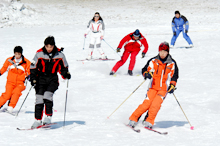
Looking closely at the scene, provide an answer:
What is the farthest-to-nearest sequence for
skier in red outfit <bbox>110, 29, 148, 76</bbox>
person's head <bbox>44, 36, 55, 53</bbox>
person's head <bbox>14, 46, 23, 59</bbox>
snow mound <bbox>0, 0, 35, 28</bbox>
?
snow mound <bbox>0, 0, 35, 28</bbox> → skier in red outfit <bbox>110, 29, 148, 76</bbox> → person's head <bbox>14, 46, 23, 59</bbox> → person's head <bbox>44, 36, 55, 53</bbox>

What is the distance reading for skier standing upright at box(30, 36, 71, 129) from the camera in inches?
250

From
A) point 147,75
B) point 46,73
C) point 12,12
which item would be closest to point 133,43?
point 147,75

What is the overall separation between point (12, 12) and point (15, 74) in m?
24.4

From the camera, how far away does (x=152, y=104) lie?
665cm

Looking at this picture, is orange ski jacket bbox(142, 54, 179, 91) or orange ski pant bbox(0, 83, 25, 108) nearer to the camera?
orange ski jacket bbox(142, 54, 179, 91)

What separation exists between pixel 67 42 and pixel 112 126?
42.5 feet

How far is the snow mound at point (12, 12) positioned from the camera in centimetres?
2962

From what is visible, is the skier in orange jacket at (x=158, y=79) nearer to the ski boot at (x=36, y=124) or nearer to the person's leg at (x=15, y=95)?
the ski boot at (x=36, y=124)

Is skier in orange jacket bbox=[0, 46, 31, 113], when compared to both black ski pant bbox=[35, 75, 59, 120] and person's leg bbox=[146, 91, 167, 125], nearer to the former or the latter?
black ski pant bbox=[35, 75, 59, 120]

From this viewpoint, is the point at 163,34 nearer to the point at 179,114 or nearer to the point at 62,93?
the point at 62,93

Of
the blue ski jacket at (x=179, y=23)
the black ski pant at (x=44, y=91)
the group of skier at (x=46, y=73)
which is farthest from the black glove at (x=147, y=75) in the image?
the blue ski jacket at (x=179, y=23)

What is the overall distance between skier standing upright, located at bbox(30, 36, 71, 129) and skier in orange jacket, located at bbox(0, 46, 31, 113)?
168cm

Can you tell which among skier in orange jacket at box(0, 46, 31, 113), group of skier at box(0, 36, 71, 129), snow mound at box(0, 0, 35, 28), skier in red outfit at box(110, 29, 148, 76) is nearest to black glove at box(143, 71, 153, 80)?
group of skier at box(0, 36, 71, 129)

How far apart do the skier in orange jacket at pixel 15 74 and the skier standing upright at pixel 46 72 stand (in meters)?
1.68
